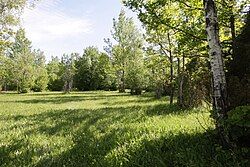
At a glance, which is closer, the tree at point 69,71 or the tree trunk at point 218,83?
the tree trunk at point 218,83

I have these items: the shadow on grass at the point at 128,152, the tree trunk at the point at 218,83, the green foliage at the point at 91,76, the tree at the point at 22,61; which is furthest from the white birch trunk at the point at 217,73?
the green foliage at the point at 91,76

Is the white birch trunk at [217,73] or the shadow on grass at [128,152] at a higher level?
the white birch trunk at [217,73]

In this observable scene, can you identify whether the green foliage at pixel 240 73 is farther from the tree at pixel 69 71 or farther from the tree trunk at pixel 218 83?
the tree at pixel 69 71

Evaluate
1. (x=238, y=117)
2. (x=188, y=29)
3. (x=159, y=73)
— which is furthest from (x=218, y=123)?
(x=159, y=73)

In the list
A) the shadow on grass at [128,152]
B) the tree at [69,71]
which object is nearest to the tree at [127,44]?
the tree at [69,71]

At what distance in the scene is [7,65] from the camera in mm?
52000

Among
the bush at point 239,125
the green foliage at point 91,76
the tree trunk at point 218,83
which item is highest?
the green foliage at point 91,76

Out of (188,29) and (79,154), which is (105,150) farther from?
(188,29)

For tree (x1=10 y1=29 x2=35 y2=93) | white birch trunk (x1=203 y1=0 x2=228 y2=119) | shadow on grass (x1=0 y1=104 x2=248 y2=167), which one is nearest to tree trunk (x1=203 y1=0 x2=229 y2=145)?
white birch trunk (x1=203 y1=0 x2=228 y2=119)

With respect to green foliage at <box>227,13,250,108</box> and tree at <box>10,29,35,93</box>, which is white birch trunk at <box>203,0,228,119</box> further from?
tree at <box>10,29,35,93</box>

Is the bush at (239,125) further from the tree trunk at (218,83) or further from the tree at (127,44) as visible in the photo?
the tree at (127,44)

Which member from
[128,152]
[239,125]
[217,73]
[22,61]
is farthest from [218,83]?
[22,61]

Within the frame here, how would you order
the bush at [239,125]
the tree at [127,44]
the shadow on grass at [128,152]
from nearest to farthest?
1. the bush at [239,125]
2. the shadow on grass at [128,152]
3. the tree at [127,44]

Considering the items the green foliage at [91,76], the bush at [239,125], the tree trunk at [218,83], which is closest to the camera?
the bush at [239,125]
